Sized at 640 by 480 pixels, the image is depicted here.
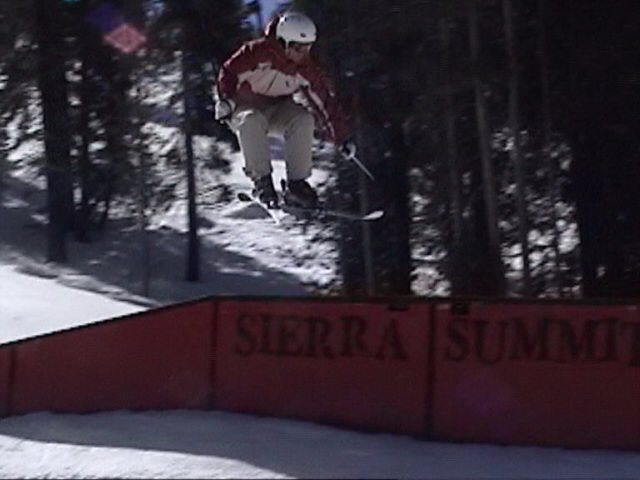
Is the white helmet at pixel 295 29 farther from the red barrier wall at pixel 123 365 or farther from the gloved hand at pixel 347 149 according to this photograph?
the red barrier wall at pixel 123 365

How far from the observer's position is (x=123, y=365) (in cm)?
1118

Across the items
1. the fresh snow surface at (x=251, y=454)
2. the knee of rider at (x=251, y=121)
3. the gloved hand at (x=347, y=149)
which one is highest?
the knee of rider at (x=251, y=121)

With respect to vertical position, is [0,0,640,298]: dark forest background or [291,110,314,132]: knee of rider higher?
[0,0,640,298]: dark forest background

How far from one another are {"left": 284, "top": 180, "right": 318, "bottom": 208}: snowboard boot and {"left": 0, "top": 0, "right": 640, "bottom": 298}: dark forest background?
7.33 metres

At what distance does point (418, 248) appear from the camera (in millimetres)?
24141

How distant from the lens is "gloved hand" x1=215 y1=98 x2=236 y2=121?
11023 millimetres

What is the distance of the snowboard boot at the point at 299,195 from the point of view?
1197 centimetres

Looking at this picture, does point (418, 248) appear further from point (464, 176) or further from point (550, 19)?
point (550, 19)

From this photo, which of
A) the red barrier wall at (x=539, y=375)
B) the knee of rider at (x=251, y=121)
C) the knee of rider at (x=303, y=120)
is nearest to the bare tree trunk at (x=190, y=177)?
the knee of rider at (x=303, y=120)

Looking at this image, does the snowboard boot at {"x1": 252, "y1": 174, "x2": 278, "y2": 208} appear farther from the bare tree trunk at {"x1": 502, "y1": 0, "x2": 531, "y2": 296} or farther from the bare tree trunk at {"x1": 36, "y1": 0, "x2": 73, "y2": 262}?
the bare tree trunk at {"x1": 36, "y1": 0, "x2": 73, "y2": 262}

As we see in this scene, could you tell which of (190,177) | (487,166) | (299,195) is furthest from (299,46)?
(190,177)

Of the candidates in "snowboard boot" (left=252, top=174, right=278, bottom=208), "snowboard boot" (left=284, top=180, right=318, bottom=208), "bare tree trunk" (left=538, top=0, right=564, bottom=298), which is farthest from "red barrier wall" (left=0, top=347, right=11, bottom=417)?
"bare tree trunk" (left=538, top=0, right=564, bottom=298)

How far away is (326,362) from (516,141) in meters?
9.98

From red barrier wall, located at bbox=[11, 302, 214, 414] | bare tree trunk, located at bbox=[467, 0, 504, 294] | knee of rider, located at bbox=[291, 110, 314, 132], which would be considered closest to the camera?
red barrier wall, located at bbox=[11, 302, 214, 414]
